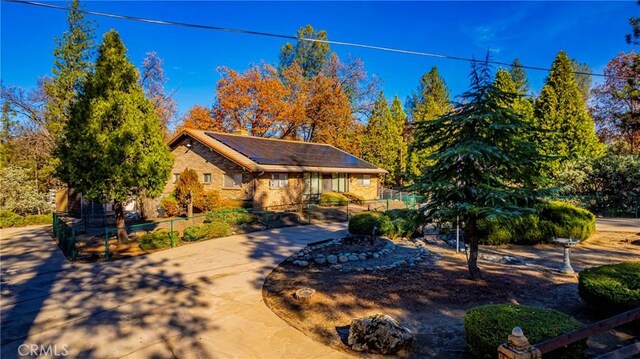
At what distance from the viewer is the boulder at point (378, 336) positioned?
4473 millimetres

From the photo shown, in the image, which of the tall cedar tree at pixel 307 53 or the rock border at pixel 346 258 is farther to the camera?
the tall cedar tree at pixel 307 53

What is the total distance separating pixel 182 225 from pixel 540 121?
27.9 meters

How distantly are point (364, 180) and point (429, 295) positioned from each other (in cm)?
2203

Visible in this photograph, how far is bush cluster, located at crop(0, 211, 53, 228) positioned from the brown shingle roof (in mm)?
8556

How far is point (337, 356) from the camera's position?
4.49m

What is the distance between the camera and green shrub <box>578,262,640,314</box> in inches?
194

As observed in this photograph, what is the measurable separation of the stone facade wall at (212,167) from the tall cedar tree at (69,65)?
803 cm

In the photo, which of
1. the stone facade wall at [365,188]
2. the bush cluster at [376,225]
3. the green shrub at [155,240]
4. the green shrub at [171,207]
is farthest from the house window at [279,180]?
the green shrub at [155,240]

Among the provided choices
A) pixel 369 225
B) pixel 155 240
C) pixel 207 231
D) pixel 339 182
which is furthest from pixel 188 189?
pixel 339 182

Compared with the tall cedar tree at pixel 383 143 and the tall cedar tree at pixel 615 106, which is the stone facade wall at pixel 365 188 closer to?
the tall cedar tree at pixel 383 143

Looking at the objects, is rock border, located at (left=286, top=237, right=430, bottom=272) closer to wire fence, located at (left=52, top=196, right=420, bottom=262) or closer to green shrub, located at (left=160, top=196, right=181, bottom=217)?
wire fence, located at (left=52, top=196, right=420, bottom=262)

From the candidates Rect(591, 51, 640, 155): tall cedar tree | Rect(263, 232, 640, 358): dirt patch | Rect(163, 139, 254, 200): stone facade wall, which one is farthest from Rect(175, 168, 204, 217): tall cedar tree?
Rect(591, 51, 640, 155): tall cedar tree

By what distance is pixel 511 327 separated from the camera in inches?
152

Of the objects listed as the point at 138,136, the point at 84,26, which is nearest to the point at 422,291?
the point at 138,136
